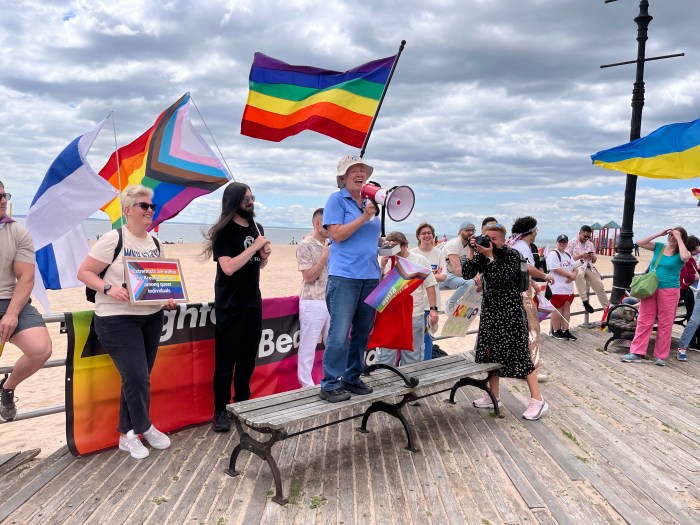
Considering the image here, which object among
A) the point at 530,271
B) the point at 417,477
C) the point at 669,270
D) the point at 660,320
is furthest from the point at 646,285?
the point at 417,477

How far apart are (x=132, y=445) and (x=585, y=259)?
853 centimetres

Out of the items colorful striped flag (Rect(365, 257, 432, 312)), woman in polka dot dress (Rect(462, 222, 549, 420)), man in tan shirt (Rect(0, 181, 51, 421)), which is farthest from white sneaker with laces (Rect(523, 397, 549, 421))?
man in tan shirt (Rect(0, 181, 51, 421))

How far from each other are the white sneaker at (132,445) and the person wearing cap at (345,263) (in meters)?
1.37

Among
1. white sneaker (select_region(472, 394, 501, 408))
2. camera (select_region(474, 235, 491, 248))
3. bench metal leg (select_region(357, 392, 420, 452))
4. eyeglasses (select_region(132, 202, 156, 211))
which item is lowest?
white sneaker (select_region(472, 394, 501, 408))

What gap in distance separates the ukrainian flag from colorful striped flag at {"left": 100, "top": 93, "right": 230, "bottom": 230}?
239 inches

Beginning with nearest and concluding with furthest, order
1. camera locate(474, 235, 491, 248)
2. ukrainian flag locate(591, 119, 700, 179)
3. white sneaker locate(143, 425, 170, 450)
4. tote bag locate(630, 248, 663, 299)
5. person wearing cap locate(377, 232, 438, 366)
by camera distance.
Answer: white sneaker locate(143, 425, 170, 450), camera locate(474, 235, 491, 248), person wearing cap locate(377, 232, 438, 366), tote bag locate(630, 248, 663, 299), ukrainian flag locate(591, 119, 700, 179)

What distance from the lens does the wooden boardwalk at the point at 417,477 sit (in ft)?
9.87

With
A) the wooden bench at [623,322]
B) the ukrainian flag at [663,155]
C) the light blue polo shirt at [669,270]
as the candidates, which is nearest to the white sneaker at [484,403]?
the light blue polo shirt at [669,270]

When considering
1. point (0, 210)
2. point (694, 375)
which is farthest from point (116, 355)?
point (694, 375)

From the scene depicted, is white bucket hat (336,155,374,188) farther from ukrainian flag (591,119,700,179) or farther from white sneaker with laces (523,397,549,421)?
ukrainian flag (591,119,700,179)

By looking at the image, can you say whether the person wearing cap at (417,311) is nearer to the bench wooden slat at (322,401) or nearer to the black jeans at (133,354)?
the bench wooden slat at (322,401)

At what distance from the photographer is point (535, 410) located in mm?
4648

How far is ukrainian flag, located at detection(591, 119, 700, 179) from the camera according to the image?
705 centimetres

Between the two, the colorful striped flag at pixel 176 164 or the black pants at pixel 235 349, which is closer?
the black pants at pixel 235 349
